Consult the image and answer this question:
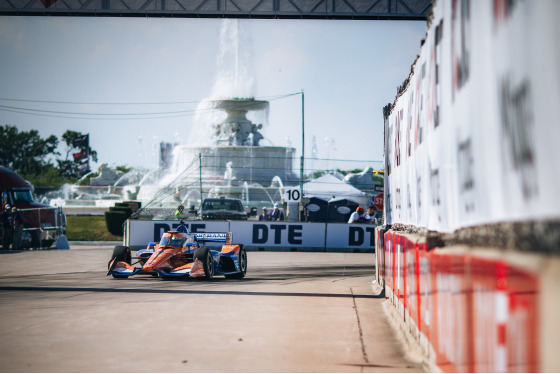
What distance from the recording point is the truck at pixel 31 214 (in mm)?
28578

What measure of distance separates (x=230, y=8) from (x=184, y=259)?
668cm

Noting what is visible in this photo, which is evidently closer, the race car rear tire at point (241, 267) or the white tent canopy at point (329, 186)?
the race car rear tire at point (241, 267)

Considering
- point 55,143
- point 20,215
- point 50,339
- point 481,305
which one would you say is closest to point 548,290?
point 481,305

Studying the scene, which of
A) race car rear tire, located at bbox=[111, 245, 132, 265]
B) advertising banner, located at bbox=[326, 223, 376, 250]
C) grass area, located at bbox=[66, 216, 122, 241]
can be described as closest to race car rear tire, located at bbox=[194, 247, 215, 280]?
race car rear tire, located at bbox=[111, 245, 132, 265]

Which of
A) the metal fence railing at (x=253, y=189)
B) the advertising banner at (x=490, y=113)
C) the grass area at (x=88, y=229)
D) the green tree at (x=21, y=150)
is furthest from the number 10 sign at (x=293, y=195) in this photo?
the green tree at (x=21, y=150)

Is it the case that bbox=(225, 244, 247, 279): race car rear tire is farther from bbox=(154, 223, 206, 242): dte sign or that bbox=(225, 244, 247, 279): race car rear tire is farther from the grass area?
the grass area

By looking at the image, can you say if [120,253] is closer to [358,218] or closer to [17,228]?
[17,228]

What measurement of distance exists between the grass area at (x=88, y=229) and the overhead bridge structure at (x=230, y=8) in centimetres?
2202

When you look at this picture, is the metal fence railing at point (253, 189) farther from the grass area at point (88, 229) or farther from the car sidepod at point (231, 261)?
the car sidepod at point (231, 261)

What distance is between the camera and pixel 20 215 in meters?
27.5

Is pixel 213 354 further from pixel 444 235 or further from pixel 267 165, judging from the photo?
pixel 267 165

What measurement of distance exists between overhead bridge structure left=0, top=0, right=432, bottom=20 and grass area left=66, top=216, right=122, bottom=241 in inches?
867

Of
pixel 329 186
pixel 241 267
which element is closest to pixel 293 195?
pixel 329 186

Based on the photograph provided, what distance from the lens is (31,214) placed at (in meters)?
29.4
